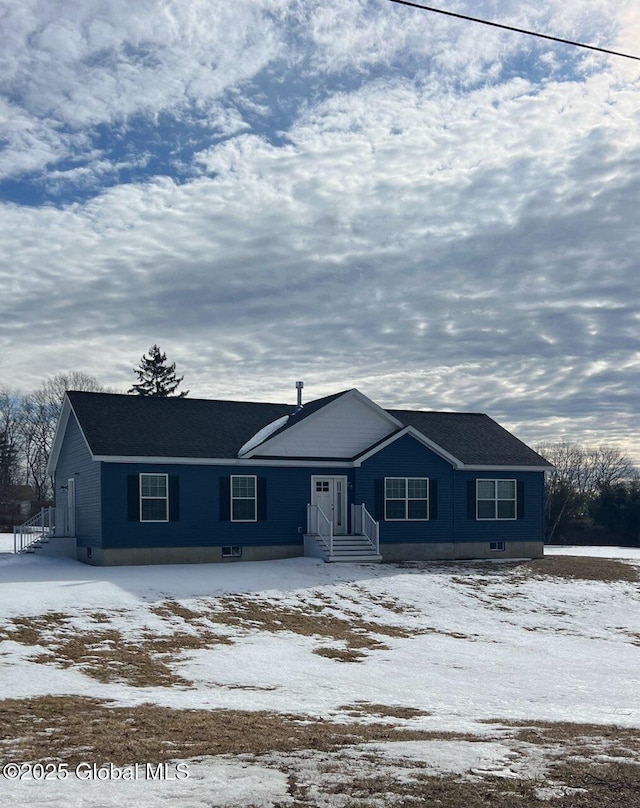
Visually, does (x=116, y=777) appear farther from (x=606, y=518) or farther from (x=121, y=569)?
(x=606, y=518)

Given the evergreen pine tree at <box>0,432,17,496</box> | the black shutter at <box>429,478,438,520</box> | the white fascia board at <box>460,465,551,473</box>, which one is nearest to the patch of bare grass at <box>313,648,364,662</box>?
the black shutter at <box>429,478,438,520</box>

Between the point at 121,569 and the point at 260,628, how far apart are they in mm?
7159

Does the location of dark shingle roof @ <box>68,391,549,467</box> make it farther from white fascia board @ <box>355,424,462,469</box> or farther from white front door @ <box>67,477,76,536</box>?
white front door @ <box>67,477,76,536</box>

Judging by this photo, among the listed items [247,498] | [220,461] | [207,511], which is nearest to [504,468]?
[247,498]

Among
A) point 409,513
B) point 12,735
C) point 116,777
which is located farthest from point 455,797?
Result: point 409,513

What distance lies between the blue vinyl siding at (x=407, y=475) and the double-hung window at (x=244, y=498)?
3.52 metres

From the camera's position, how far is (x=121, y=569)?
2452 cm

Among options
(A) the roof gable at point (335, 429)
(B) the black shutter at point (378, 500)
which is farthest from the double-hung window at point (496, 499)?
(A) the roof gable at point (335, 429)

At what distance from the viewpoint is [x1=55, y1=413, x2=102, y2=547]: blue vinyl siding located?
86.3 ft

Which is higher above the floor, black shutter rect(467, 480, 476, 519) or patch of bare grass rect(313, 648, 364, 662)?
black shutter rect(467, 480, 476, 519)

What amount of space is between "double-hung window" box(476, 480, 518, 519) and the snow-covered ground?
8.44ft

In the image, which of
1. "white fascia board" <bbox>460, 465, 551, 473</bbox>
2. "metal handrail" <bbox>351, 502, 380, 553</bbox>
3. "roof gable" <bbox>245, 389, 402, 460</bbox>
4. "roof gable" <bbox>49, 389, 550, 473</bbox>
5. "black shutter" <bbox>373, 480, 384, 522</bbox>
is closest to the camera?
"roof gable" <bbox>49, 389, 550, 473</bbox>

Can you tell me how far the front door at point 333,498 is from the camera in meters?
28.9

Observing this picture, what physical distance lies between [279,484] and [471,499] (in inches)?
280
